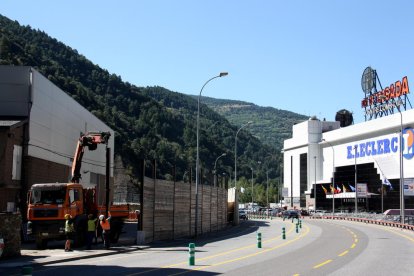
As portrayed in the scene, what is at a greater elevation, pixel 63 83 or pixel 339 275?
pixel 63 83

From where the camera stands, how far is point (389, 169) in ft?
335

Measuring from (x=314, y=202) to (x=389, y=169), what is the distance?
30.4 meters

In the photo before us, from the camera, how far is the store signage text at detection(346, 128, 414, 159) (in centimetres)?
9469

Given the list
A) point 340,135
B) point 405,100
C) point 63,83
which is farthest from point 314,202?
point 63,83

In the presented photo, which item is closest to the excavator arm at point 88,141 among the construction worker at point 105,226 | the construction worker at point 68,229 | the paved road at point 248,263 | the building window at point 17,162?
the building window at point 17,162

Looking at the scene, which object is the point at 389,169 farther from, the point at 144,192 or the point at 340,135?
the point at 144,192

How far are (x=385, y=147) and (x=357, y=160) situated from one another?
37.7ft

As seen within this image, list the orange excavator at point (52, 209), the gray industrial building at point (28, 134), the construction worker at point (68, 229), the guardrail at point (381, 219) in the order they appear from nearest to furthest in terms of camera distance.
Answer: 1. the construction worker at point (68, 229)
2. the orange excavator at point (52, 209)
3. the gray industrial building at point (28, 134)
4. the guardrail at point (381, 219)

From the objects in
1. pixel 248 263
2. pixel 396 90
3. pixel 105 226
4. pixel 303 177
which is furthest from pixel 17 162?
pixel 303 177

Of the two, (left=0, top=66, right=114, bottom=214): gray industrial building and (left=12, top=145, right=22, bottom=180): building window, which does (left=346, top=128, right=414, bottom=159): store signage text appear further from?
(left=12, top=145, right=22, bottom=180): building window

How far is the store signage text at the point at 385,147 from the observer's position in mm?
94688

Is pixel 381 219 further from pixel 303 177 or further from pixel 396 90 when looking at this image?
pixel 303 177

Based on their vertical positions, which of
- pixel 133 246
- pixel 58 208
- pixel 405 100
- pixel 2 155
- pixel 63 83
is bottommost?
pixel 133 246

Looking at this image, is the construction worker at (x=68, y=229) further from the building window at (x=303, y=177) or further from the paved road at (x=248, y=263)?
the building window at (x=303, y=177)
